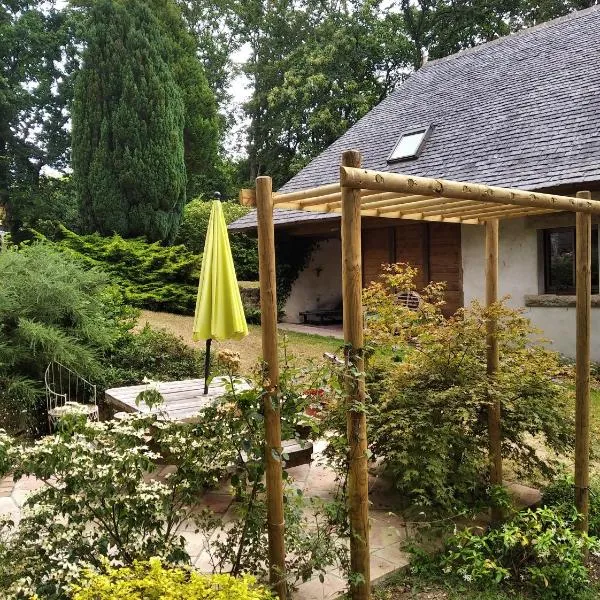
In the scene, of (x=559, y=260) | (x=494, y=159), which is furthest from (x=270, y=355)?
(x=494, y=159)

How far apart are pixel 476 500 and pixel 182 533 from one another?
1.94m

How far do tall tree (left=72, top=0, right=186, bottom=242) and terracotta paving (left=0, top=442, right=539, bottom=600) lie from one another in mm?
10613

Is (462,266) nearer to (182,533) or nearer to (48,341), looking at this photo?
(48,341)

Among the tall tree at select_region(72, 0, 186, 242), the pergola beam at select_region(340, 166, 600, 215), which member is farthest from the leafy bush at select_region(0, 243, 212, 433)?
the tall tree at select_region(72, 0, 186, 242)

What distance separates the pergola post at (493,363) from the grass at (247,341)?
534cm

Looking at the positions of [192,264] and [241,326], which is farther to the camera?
[192,264]

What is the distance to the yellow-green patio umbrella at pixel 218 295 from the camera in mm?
4223

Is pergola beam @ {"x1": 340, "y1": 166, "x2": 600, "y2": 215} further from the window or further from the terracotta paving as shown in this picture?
the window

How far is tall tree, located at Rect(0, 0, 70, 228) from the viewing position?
792 inches

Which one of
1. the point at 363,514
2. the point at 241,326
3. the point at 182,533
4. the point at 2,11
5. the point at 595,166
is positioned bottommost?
the point at 182,533

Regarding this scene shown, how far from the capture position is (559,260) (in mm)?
9062

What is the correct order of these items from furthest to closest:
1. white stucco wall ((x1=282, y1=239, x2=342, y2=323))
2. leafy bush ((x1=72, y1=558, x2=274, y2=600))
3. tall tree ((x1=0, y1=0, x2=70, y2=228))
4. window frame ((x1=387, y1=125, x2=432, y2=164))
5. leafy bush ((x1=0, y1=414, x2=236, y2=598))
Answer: tall tree ((x1=0, y1=0, x2=70, y2=228)), white stucco wall ((x1=282, y1=239, x2=342, y2=323)), window frame ((x1=387, y1=125, x2=432, y2=164)), leafy bush ((x1=0, y1=414, x2=236, y2=598)), leafy bush ((x1=72, y1=558, x2=274, y2=600))

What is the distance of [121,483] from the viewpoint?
8.03 ft

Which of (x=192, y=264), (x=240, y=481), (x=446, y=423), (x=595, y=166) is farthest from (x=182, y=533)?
(x=192, y=264)
